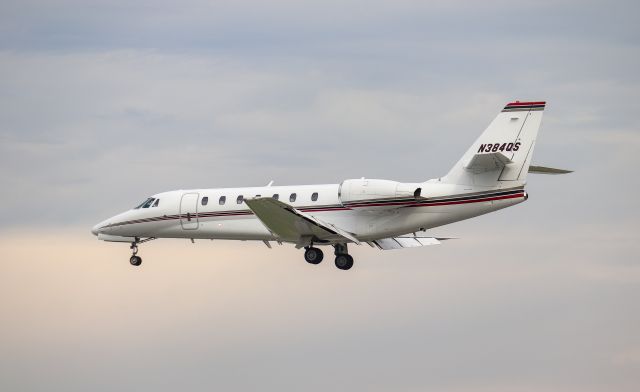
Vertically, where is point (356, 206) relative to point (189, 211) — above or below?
below

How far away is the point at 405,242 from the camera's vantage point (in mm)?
64062

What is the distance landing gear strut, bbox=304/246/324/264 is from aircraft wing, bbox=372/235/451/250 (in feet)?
10.6

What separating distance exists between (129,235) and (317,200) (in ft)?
28.5

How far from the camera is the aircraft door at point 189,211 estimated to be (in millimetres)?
62531

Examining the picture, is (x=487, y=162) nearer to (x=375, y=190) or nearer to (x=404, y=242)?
(x=375, y=190)

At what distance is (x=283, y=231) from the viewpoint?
60.0 meters

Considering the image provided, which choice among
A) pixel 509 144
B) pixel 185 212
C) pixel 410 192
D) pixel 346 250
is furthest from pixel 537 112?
pixel 185 212

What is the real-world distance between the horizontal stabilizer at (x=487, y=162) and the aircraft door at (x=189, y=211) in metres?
11.2

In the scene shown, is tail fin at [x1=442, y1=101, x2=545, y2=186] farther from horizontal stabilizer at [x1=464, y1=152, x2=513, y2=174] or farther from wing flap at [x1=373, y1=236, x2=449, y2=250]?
wing flap at [x1=373, y1=236, x2=449, y2=250]

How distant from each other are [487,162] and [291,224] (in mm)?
7583

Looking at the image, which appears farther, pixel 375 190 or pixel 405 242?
pixel 405 242

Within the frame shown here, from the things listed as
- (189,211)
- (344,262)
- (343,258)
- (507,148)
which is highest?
(189,211)

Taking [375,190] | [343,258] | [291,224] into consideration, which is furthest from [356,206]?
[343,258]

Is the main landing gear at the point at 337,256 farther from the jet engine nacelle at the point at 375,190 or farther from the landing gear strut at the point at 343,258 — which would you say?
the jet engine nacelle at the point at 375,190
